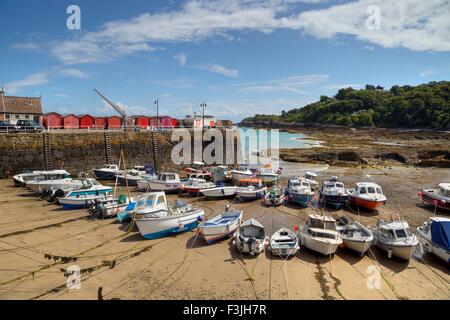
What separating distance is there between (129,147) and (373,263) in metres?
28.9

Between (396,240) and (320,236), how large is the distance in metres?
3.19

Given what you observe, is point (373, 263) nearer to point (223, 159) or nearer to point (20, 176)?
point (20, 176)

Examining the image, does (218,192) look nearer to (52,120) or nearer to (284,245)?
(284,245)

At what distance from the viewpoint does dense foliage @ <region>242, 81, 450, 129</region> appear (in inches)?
4741

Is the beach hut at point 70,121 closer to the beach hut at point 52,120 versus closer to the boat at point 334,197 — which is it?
the beach hut at point 52,120

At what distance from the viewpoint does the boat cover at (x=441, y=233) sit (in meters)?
14.4

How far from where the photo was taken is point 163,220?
659 inches

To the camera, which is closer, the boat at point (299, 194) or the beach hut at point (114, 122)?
the boat at point (299, 194)

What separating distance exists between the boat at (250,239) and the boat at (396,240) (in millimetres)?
5282

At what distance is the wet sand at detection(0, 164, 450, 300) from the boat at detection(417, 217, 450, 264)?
53 cm

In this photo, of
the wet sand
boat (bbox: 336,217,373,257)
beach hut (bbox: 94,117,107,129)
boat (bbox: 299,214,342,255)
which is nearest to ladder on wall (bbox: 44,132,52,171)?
the wet sand

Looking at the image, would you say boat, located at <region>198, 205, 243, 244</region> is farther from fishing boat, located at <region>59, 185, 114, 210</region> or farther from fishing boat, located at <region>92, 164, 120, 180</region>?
fishing boat, located at <region>92, 164, 120, 180</region>

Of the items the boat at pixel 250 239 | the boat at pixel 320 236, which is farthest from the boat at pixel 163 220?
the boat at pixel 320 236

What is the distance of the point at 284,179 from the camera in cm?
3647
